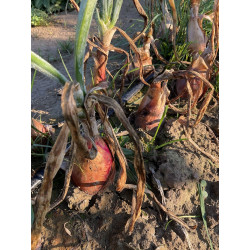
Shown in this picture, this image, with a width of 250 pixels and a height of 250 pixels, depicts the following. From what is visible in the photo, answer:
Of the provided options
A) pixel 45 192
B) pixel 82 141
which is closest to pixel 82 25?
pixel 82 141

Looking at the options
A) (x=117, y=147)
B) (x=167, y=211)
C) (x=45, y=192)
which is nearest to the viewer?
(x=45, y=192)

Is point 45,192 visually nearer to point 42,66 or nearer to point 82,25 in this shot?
point 42,66

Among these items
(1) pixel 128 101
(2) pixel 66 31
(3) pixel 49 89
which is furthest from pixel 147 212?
(2) pixel 66 31

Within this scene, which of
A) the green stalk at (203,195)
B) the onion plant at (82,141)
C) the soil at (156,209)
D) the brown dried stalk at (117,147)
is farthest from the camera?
the green stalk at (203,195)

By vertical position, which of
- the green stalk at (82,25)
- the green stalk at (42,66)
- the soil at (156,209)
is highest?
the green stalk at (82,25)

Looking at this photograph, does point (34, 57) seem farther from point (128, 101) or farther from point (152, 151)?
point (128, 101)

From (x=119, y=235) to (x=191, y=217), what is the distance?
0.30 metres

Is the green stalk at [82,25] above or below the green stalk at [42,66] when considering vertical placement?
above

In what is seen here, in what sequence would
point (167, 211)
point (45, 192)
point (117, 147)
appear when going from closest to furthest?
point (45, 192)
point (117, 147)
point (167, 211)

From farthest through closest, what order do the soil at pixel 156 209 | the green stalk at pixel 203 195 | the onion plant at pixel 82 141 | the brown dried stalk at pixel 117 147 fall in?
the green stalk at pixel 203 195, the soil at pixel 156 209, the brown dried stalk at pixel 117 147, the onion plant at pixel 82 141

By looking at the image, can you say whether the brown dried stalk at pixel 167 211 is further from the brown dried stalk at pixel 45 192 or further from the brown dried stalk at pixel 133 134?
the brown dried stalk at pixel 45 192

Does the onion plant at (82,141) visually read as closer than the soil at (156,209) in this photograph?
Yes

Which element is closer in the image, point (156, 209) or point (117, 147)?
point (117, 147)

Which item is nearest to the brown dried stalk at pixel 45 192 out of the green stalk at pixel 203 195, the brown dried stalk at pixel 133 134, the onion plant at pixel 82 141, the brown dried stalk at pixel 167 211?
the onion plant at pixel 82 141
